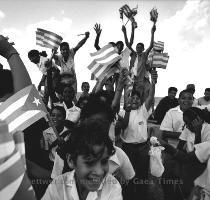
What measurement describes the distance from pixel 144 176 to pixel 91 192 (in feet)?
8.19

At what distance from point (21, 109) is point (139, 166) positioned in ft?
8.66

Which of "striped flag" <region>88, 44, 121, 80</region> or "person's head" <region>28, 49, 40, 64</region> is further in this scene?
"person's head" <region>28, 49, 40, 64</region>

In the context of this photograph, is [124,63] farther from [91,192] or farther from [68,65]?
[91,192]

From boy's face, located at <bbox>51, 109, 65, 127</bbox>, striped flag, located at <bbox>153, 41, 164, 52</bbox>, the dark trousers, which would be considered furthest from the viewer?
striped flag, located at <bbox>153, 41, 164, 52</bbox>

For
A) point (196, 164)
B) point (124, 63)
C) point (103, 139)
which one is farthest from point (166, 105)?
point (103, 139)

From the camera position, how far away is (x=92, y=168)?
5.28 ft

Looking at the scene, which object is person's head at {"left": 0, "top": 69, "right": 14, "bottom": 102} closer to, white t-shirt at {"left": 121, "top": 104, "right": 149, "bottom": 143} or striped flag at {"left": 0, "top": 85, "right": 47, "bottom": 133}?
striped flag at {"left": 0, "top": 85, "right": 47, "bottom": 133}

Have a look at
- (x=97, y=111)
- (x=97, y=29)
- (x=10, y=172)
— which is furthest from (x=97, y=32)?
(x=10, y=172)

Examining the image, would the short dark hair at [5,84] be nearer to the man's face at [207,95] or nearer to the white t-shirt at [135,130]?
the white t-shirt at [135,130]

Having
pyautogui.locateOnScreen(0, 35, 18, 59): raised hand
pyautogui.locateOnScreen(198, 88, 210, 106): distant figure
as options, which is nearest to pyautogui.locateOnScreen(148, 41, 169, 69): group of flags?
pyautogui.locateOnScreen(198, 88, 210, 106): distant figure

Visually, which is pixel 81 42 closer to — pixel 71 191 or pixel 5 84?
pixel 5 84

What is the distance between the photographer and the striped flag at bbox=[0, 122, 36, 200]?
0.80 m

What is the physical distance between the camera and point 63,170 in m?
2.33

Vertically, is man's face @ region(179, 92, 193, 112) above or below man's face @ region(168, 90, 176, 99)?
above
